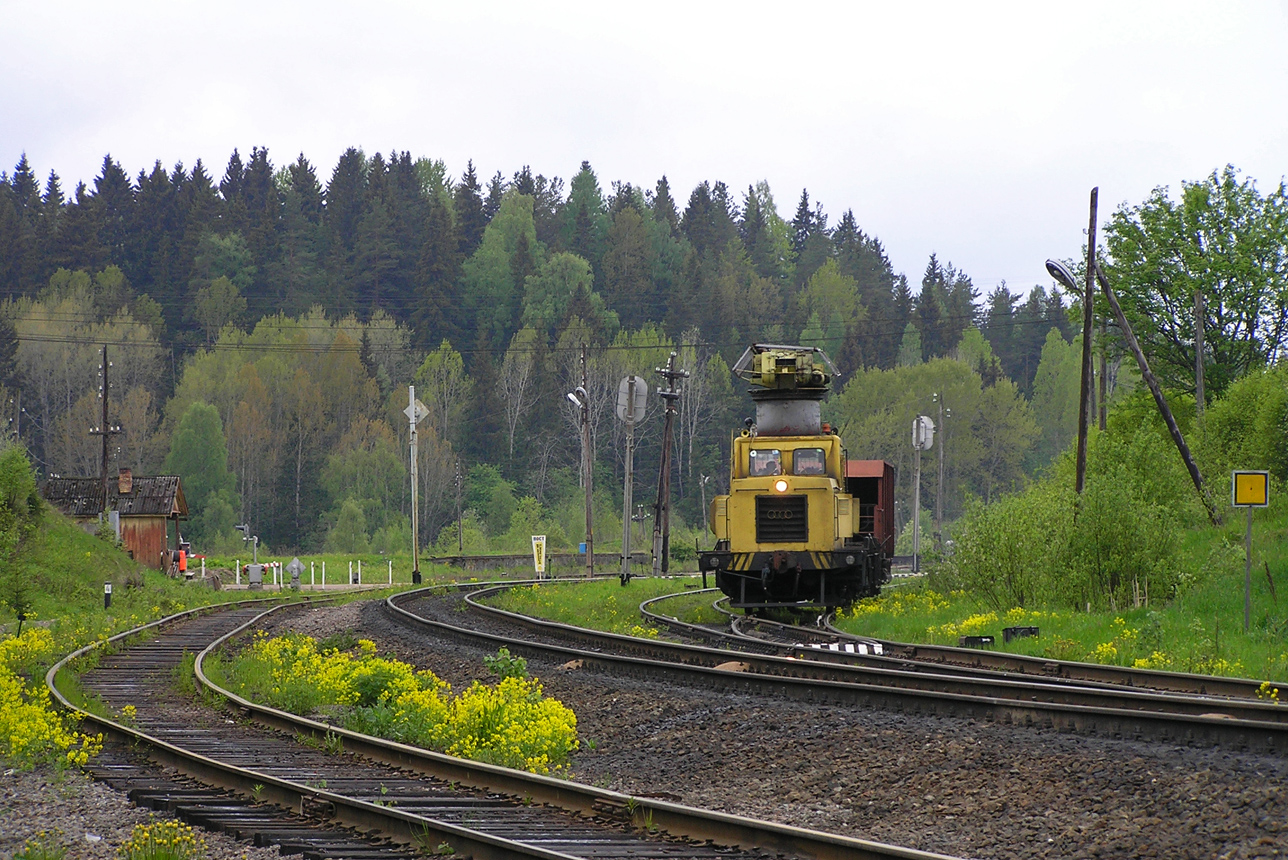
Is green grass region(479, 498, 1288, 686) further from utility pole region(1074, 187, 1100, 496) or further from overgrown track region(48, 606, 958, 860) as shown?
overgrown track region(48, 606, 958, 860)

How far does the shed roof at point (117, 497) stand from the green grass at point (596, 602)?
23331mm

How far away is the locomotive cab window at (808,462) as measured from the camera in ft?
80.5

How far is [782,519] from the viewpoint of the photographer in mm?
24219

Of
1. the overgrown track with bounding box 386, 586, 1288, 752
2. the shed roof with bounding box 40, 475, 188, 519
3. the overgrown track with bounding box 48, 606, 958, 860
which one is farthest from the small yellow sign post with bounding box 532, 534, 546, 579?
the overgrown track with bounding box 48, 606, 958, 860

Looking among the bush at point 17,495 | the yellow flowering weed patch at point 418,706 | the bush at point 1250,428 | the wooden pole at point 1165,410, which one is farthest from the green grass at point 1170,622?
the bush at point 17,495

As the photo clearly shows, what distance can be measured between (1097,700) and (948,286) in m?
149

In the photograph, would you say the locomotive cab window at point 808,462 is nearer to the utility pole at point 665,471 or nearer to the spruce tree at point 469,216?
the utility pole at point 665,471

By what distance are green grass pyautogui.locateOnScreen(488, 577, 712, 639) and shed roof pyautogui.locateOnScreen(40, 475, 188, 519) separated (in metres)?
23.3

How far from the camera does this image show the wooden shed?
54438mm

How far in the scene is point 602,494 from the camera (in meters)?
104

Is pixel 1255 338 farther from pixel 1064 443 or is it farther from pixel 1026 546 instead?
pixel 1064 443

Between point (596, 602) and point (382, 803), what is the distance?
71.3ft

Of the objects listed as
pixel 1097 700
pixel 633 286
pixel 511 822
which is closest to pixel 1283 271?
pixel 1097 700

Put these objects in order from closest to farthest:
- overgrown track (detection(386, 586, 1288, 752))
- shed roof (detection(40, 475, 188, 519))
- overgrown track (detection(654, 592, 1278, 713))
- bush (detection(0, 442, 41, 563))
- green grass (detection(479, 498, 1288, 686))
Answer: overgrown track (detection(386, 586, 1288, 752))
overgrown track (detection(654, 592, 1278, 713))
green grass (detection(479, 498, 1288, 686))
bush (detection(0, 442, 41, 563))
shed roof (detection(40, 475, 188, 519))
